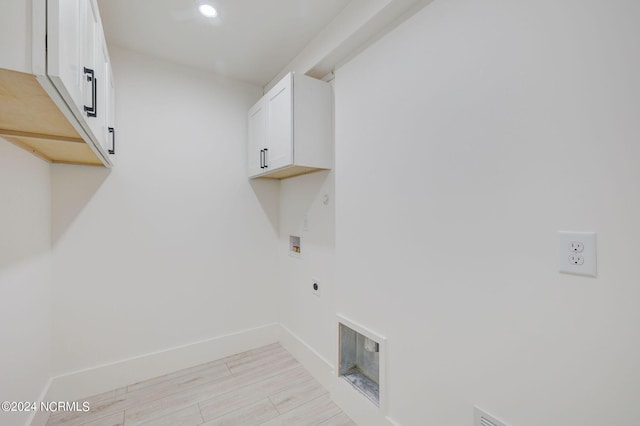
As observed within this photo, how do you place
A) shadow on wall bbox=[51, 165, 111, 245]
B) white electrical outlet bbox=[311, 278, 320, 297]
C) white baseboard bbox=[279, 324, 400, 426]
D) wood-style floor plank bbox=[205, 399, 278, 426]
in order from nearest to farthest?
1. white baseboard bbox=[279, 324, 400, 426]
2. wood-style floor plank bbox=[205, 399, 278, 426]
3. shadow on wall bbox=[51, 165, 111, 245]
4. white electrical outlet bbox=[311, 278, 320, 297]

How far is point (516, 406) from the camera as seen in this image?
3.46 feet

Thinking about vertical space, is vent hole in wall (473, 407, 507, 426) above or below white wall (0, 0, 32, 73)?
below

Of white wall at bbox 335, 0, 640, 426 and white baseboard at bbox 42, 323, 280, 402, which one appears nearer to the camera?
white wall at bbox 335, 0, 640, 426

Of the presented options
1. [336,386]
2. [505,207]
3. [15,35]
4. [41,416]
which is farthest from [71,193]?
[505,207]

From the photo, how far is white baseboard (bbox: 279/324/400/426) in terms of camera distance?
Answer: 169cm

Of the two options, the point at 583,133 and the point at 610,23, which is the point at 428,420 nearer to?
the point at 583,133

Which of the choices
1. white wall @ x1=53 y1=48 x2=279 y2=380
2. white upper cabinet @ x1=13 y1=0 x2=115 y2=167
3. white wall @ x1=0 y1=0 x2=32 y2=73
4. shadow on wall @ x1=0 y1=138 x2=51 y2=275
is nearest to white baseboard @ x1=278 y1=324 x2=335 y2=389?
white wall @ x1=53 y1=48 x2=279 y2=380

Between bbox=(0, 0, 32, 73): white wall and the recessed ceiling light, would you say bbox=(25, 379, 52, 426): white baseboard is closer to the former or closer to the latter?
bbox=(0, 0, 32, 73): white wall

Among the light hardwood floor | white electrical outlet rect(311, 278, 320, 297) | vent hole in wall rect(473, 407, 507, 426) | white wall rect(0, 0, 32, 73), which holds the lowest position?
the light hardwood floor

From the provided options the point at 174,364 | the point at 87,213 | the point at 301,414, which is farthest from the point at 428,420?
the point at 87,213

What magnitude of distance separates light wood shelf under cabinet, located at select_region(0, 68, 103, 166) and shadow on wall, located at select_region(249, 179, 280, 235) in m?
1.37

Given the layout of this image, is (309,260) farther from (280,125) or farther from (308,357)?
(280,125)

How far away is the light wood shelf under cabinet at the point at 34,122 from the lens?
0.83m

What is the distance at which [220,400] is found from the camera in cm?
202
